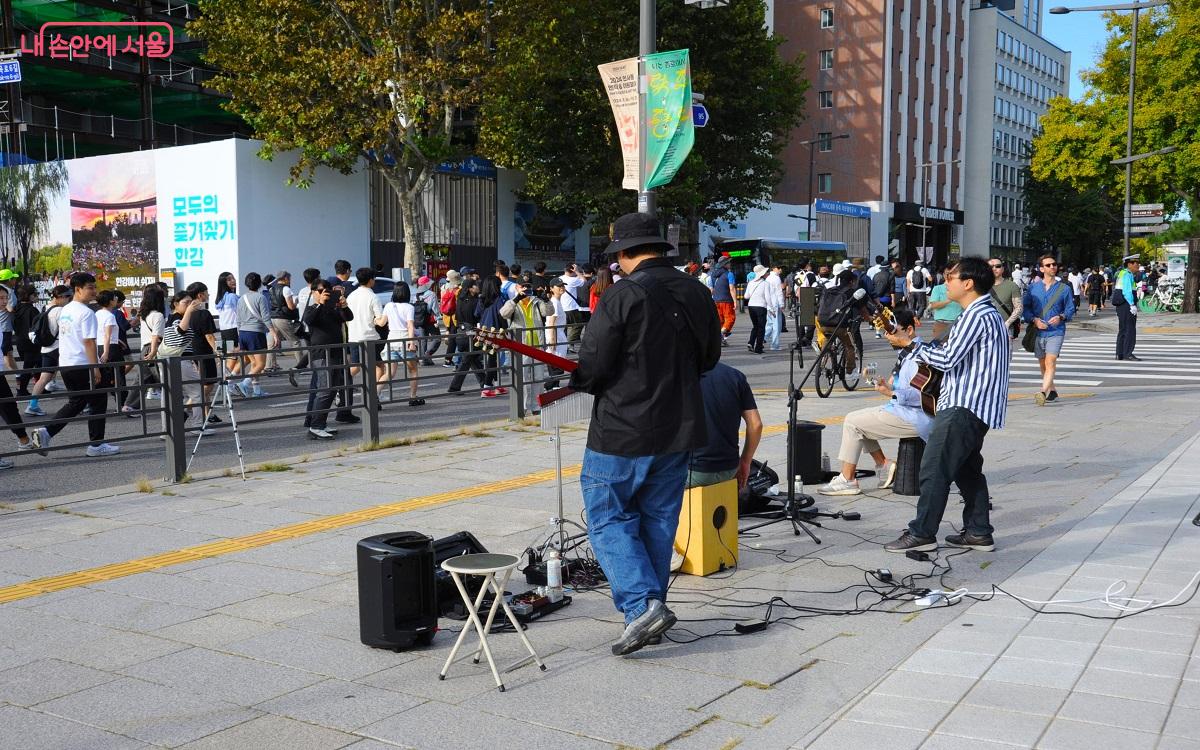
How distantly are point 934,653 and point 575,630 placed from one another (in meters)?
1.62

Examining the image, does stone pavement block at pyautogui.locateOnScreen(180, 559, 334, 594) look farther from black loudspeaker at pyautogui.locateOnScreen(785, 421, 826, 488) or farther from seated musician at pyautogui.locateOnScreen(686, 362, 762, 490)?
black loudspeaker at pyautogui.locateOnScreen(785, 421, 826, 488)

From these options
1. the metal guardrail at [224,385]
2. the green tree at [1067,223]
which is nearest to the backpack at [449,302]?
the metal guardrail at [224,385]

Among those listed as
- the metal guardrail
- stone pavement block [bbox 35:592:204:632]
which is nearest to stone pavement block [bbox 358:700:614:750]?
stone pavement block [bbox 35:592:204:632]

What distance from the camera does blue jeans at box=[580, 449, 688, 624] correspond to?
4.65 meters

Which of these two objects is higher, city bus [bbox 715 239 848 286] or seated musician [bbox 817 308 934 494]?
city bus [bbox 715 239 848 286]

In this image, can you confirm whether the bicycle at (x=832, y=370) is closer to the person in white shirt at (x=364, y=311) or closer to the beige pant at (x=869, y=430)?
the person in white shirt at (x=364, y=311)

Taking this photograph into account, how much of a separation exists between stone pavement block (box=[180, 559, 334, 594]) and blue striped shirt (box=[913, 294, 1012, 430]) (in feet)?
12.3

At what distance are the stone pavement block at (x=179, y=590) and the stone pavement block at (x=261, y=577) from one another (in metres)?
0.07

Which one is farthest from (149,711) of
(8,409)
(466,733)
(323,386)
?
(323,386)

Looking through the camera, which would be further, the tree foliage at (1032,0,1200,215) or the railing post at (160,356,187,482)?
Answer: the tree foliage at (1032,0,1200,215)

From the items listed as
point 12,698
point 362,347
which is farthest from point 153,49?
point 12,698

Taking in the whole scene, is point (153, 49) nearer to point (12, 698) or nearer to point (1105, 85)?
point (1105, 85)

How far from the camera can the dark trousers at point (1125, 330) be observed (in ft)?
65.3

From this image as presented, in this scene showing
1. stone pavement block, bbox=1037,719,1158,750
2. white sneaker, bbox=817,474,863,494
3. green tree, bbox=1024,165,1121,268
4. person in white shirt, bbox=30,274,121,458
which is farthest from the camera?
green tree, bbox=1024,165,1121,268
